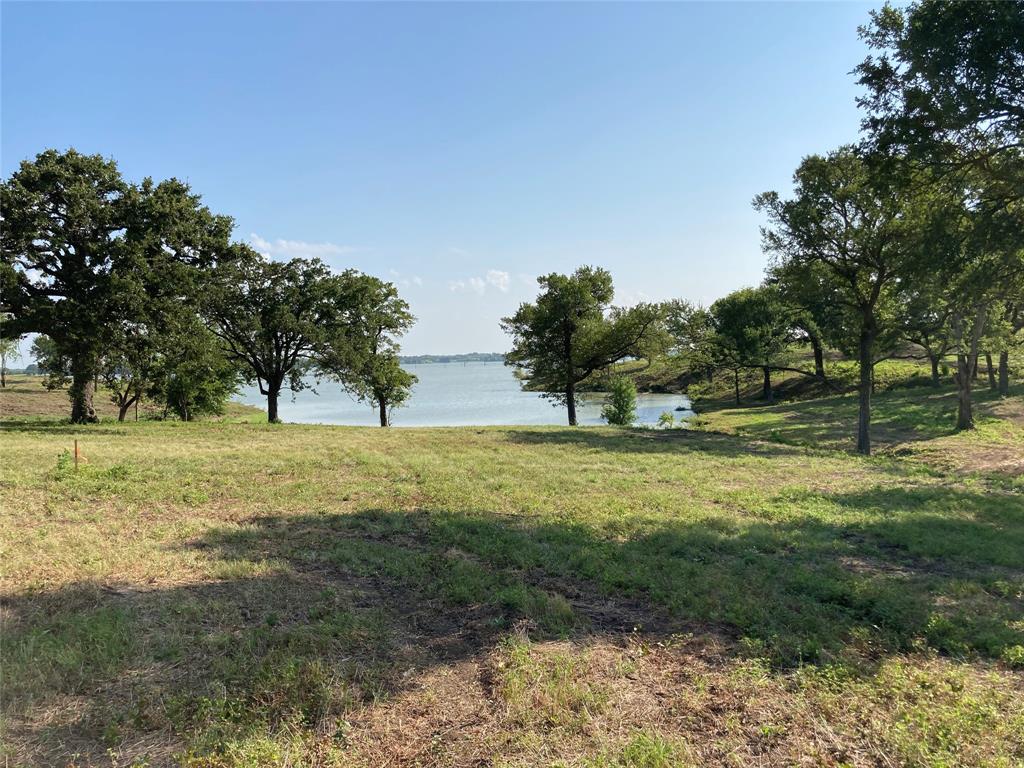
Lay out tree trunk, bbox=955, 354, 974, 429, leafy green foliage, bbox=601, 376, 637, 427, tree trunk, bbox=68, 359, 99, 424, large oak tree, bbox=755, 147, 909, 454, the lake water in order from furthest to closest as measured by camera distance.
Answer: the lake water < leafy green foliage, bbox=601, 376, 637, 427 < tree trunk, bbox=955, 354, 974, 429 < tree trunk, bbox=68, 359, 99, 424 < large oak tree, bbox=755, 147, 909, 454

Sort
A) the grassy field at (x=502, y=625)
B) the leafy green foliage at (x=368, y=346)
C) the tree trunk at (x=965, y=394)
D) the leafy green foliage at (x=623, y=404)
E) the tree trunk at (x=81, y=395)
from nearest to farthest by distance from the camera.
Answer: the grassy field at (x=502, y=625)
the tree trunk at (x=81, y=395)
the tree trunk at (x=965, y=394)
the leafy green foliage at (x=368, y=346)
the leafy green foliage at (x=623, y=404)

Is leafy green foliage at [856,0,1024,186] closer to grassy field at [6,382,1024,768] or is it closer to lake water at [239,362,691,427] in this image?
grassy field at [6,382,1024,768]

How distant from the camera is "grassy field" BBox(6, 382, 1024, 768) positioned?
3643mm

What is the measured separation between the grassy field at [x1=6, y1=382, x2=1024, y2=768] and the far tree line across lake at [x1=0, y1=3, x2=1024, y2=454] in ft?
23.8

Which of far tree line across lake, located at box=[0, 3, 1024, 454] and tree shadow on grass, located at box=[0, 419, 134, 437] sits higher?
far tree line across lake, located at box=[0, 3, 1024, 454]

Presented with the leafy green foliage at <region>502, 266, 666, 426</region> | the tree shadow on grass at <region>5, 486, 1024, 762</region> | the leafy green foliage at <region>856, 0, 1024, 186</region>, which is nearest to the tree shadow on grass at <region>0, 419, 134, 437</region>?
the tree shadow on grass at <region>5, 486, 1024, 762</region>

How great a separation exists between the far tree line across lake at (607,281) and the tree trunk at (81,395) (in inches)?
3.8

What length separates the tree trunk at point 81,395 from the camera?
22.4m

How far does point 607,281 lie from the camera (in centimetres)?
3519

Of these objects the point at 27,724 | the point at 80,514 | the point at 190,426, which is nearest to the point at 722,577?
the point at 27,724

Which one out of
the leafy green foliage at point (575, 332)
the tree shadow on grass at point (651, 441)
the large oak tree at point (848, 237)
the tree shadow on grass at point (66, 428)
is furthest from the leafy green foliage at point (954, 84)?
the tree shadow on grass at point (66, 428)

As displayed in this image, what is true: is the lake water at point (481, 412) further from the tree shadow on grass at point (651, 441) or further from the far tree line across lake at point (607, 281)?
the tree shadow on grass at point (651, 441)

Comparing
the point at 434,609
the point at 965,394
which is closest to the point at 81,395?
the point at 434,609

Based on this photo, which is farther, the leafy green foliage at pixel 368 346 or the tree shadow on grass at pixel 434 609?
the leafy green foliage at pixel 368 346
